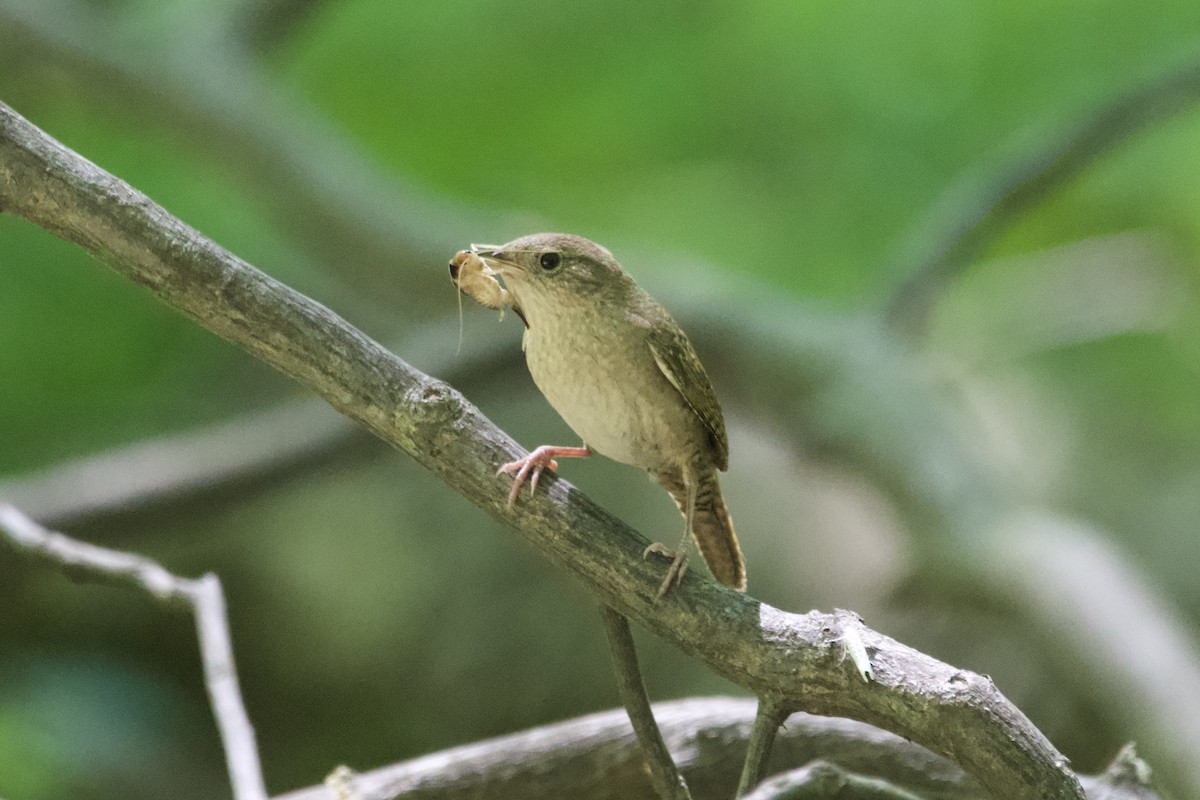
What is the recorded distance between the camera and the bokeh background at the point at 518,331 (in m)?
3.35

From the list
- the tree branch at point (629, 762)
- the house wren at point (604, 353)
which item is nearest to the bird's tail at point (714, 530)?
the house wren at point (604, 353)

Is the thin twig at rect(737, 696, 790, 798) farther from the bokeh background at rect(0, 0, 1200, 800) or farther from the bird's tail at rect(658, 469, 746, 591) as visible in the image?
the bokeh background at rect(0, 0, 1200, 800)

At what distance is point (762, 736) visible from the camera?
1308 mm

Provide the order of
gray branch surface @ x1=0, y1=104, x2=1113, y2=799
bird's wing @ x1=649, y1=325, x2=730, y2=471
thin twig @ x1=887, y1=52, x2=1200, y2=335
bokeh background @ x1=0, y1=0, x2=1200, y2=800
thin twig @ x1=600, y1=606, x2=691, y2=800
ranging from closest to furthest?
1. gray branch surface @ x1=0, y1=104, x2=1113, y2=799
2. thin twig @ x1=600, y1=606, x2=691, y2=800
3. bird's wing @ x1=649, y1=325, x2=730, y2=471
4. bokeh background @ x1=0, y1=0, x2=1200, y2=800
5. thin twig @ x1=887, y1=52, x2=1200, y2=335

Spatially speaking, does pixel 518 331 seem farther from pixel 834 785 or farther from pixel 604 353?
pixel 834 785

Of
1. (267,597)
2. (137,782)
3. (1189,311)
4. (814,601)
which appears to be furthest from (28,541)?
(1189,311)

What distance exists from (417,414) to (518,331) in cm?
236

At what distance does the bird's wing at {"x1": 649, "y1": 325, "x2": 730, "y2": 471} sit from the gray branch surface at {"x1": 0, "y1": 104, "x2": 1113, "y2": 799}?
327 millimetres

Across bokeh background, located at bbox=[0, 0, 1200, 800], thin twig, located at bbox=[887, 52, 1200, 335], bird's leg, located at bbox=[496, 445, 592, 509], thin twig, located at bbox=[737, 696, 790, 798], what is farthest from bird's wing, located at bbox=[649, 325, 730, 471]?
thin twig, located at bbox=[887, 52, 1200, 335]

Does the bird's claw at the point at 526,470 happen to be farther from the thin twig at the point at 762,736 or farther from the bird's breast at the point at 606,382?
the thin twig at the point at 762,736

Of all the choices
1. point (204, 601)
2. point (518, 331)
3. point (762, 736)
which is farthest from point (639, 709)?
point (518, 331)

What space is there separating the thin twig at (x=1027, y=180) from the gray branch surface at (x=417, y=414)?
8.79 ft

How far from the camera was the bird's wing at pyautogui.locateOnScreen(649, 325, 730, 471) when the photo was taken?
1.60 meters

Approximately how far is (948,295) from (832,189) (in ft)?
2.30
